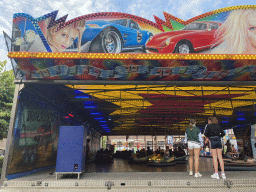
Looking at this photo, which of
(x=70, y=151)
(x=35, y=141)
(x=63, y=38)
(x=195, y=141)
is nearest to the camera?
(x=195, y=141)

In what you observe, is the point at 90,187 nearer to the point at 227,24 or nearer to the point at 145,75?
the point at 145,75

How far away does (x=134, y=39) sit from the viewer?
4.97 meters

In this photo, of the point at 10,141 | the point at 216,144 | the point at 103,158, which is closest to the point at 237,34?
the point at 216,144

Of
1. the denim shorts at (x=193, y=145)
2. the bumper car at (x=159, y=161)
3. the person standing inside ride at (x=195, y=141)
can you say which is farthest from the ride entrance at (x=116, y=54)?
the bumper car at (x=159, y=161)

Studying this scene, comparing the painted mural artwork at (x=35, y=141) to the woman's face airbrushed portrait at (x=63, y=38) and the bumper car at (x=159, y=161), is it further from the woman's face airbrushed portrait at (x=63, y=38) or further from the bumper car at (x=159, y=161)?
the bumper car at (x=159, y=161)

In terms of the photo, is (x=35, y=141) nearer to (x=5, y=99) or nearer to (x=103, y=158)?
(x=5, y=99)

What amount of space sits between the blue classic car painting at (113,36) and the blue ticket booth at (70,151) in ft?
7.18

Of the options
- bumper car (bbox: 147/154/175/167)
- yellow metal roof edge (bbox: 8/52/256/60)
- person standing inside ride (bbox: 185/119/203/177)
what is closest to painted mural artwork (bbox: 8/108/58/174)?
yellow metal roof edge (bbox: 8/52/256/60)

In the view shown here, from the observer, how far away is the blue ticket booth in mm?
4410

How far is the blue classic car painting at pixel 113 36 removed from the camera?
488 cm

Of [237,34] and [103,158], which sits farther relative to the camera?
[103,158]

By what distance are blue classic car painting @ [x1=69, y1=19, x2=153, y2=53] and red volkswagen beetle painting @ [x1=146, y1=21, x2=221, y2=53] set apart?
11.7 inches

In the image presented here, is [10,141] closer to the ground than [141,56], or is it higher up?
closer to the ground

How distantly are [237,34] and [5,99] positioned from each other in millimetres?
10756
